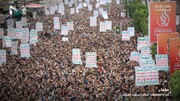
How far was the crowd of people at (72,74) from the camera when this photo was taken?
20.8 meters

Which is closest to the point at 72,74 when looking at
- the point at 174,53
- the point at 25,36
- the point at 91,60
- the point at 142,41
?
the point at 91,60

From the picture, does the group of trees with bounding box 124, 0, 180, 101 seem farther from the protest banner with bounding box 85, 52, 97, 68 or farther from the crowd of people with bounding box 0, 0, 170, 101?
the protest banner with bounding box 85, 52, 97, 68

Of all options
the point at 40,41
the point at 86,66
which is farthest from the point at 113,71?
the point at 40,41

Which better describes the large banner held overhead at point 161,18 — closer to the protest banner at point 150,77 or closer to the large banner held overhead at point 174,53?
the large banner held overhead at point 174,53

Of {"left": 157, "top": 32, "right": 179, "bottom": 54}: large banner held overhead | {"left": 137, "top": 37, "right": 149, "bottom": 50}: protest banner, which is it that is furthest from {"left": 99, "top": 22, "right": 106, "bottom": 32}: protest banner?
{"left": 157, "top": 32, "right": 179, "bottom": 54}: large banner held overhead

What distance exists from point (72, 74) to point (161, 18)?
6.19 metres

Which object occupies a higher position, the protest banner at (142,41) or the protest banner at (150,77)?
the protest banner at (142,41)

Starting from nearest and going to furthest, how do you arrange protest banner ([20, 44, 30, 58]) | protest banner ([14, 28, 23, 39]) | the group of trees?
the group of trees → protest banner ([20, 44, 30, 58]) → protest banner ([14, 28, 23, 39])

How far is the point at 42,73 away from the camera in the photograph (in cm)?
2566

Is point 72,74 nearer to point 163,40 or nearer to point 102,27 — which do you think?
point 163,40

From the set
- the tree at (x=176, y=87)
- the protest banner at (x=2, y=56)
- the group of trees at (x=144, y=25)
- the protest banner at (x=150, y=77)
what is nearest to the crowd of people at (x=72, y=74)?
the protest banner at (x=2, y=56)

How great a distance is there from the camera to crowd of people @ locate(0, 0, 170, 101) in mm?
20781

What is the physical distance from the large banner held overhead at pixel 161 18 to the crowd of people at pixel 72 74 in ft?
7.77

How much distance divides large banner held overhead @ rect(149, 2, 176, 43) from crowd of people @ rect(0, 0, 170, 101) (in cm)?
237
